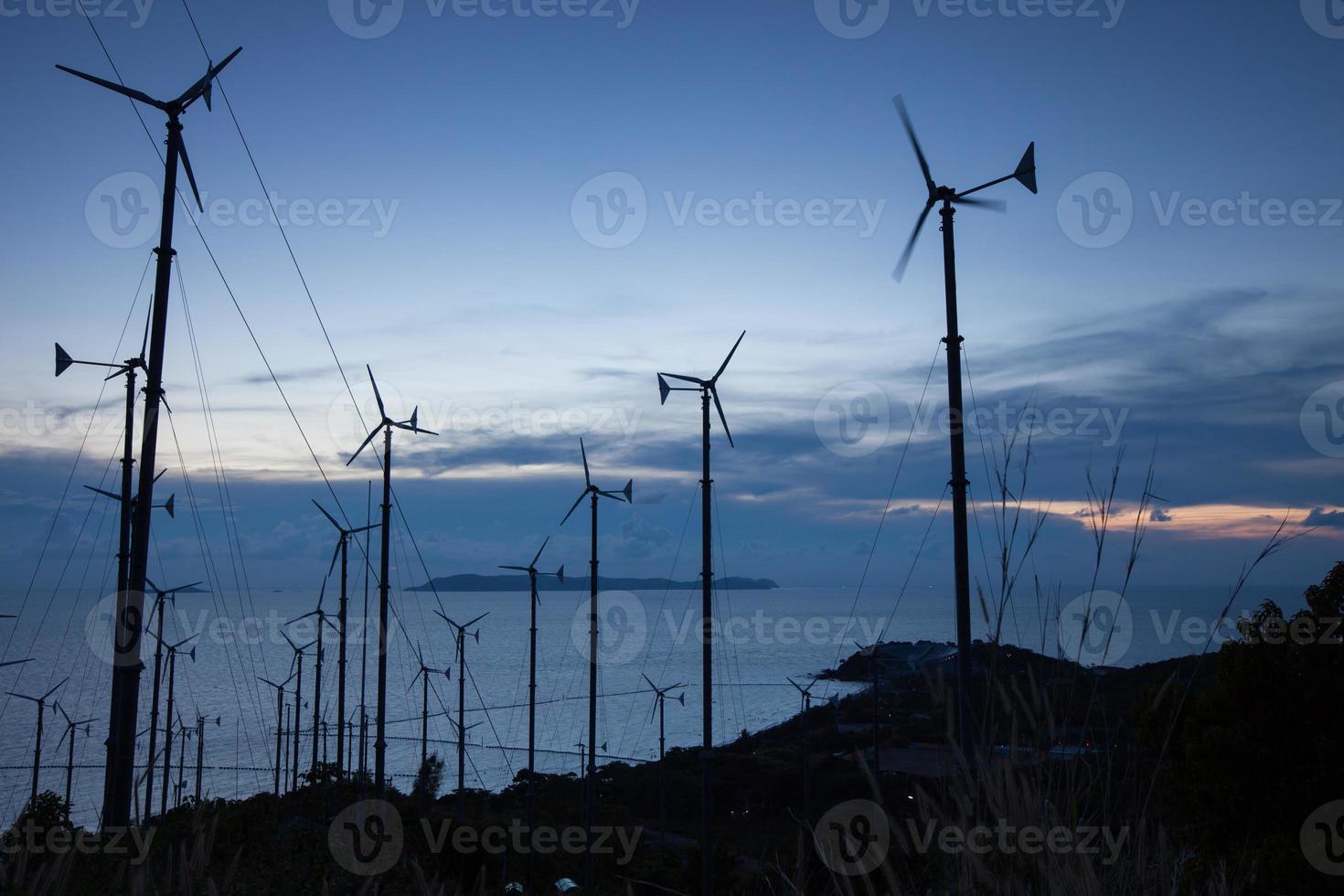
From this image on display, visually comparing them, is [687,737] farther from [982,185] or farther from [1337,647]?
[982,185]

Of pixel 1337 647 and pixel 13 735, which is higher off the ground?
pixel 1337 647

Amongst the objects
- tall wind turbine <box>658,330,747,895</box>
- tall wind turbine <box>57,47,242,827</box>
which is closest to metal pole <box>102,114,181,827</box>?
tall wind turbine <box>57,47,242,827</box>

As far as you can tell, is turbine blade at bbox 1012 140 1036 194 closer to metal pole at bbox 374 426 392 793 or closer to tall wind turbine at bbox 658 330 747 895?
tall wind turbine at bbox 658 330 747 895

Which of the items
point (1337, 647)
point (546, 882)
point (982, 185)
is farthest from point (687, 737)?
point (982, 185)

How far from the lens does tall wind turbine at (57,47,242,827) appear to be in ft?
32.4

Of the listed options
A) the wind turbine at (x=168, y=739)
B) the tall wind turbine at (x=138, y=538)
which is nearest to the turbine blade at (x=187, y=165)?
the tall wind turbine at (x=138, y=538)

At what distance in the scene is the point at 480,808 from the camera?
5222 centimetres

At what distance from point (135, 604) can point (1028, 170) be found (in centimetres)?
1230

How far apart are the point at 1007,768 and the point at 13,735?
401 feet

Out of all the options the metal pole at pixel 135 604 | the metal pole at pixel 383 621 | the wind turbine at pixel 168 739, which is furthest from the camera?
the metal pole at pixel 383 621

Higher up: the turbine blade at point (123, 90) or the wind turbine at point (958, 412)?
the turbine blade at point (123, 90)

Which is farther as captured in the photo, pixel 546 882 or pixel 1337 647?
pixel 546 882

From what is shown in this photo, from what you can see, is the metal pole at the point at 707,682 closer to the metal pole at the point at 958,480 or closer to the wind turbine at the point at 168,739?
the metal pole at the point at 958,480

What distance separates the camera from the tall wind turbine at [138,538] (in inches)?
389
